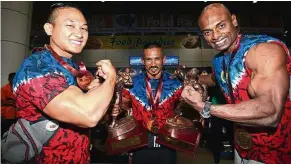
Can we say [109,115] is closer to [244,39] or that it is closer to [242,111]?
[242,111]

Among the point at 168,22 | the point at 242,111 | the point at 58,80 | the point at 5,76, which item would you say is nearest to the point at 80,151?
the point at 58,80

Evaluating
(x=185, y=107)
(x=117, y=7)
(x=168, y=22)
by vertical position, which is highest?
(x=117, y=7)

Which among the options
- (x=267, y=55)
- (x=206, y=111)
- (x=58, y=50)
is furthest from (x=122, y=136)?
(x=267, y=55)

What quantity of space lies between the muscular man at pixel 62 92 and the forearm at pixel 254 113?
912mm

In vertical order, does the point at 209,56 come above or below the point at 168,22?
below

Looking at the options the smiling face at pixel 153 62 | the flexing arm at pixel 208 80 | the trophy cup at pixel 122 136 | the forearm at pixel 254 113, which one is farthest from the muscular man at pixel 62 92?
the flexing arm at pixel 208 80

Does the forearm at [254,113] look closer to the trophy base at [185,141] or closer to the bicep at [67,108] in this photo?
the trophy base at [185,141]

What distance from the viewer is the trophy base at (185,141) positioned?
8.14 ft

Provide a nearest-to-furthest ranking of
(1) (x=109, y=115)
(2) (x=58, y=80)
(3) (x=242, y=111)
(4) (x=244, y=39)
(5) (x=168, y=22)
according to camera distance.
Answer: (2) (x=58, y=80)
(3) (x=242, y=111)
(4) (x=244, y=39)
(1) (x=109, y=115)
(5) (x=168, y=22)

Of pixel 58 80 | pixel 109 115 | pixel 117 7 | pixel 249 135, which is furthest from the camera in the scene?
pixel 117 7

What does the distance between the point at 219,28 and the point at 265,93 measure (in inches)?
32.3

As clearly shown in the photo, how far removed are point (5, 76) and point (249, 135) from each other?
7257 mm

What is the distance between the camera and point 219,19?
223 centimetres

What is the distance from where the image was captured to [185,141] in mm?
2482
